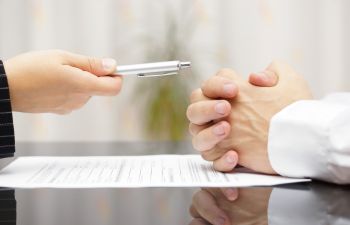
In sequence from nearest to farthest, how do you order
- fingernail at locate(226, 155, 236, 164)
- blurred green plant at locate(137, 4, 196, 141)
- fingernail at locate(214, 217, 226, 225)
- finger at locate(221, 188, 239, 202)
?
fingernail at locate(214, 217, 226, 225)
finger at locate(221, 188, 239, 202)
fingernail at locate(226, 155, 236, 164)
blurred green plant at locate(137, 4, 196, 141)

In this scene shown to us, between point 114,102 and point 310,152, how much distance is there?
2.00 metres

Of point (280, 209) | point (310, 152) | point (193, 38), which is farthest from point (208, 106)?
point (193, 38)

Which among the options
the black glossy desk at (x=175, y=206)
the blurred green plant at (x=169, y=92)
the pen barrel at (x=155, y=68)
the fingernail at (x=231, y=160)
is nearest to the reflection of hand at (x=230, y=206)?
the black glossy desk at (x=175, y=206)

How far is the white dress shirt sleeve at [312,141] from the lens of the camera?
0.69 m

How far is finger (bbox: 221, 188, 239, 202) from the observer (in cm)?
62

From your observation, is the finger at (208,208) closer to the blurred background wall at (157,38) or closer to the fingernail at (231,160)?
the fingernail at (231,160)

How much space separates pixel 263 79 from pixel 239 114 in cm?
7

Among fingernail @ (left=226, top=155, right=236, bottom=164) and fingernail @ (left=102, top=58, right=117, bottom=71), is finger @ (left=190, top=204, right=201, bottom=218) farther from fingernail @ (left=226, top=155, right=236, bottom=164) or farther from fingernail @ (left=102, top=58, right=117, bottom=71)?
fingernail @ (left=102, top=58, right=117, bottom=71)

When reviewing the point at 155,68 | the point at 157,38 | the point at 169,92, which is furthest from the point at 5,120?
the point at 157,38

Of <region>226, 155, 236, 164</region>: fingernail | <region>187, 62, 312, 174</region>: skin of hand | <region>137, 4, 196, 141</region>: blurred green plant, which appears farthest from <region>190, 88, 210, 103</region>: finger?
<region>137, 4, 196, 141</region>: blurred green plant

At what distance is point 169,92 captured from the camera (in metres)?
2.53

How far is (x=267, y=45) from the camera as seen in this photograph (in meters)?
2.67

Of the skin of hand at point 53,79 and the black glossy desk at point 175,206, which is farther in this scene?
the skin of hand at point 53,79

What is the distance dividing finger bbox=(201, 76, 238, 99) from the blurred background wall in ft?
5.73
